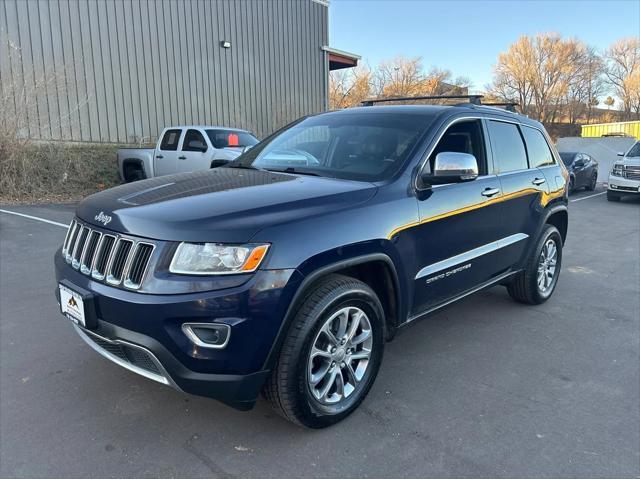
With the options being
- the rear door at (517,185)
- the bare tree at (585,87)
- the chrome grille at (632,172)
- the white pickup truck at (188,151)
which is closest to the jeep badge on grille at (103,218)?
the rear door at (517,185)

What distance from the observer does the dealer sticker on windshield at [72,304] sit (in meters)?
2.63

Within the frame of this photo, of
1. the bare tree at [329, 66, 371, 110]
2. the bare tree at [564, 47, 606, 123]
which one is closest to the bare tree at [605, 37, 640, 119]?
the bare tree at [564, 47, 606, 123]

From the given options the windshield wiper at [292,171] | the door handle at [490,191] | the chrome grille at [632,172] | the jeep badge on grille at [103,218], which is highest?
the windshield wiper at [292,171]

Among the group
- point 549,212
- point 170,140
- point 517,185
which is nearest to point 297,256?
point 517,185

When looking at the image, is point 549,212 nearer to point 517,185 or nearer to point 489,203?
point 517,185

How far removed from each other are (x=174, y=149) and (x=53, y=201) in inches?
113

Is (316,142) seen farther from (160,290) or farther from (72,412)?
(72,412)

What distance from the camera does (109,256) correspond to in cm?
259

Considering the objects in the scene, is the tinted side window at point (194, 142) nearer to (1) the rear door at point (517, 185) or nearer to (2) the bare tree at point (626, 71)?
(1) the rear door at point (517, 185)

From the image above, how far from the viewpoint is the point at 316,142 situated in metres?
3.83

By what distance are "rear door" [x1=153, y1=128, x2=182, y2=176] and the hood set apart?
30.0 ft

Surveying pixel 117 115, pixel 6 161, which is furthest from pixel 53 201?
pixel 117 115

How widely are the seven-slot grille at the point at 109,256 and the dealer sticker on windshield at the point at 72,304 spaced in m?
0.13

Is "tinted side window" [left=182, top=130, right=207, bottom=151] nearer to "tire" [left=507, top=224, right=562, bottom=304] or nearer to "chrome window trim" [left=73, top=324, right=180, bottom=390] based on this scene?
"tire" [left=507, top=224, right=562, bottom=304]
